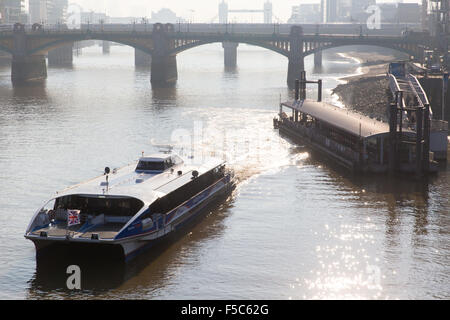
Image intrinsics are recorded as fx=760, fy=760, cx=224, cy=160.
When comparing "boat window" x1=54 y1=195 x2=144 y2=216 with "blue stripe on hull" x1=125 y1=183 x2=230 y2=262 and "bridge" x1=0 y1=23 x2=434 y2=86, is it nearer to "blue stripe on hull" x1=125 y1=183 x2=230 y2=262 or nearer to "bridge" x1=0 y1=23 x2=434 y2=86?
"blue stripe on hull" x1=125 y1=183 x2=230 y2=262

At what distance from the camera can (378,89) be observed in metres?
119

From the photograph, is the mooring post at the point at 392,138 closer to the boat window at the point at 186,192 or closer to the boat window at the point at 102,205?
the boat window at the point at 186,192

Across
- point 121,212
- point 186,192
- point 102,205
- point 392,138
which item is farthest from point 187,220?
point 392,138

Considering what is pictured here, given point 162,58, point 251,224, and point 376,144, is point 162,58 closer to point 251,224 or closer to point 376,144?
point 376,144

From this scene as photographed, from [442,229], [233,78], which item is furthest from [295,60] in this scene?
[442,229]

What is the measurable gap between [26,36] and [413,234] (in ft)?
441

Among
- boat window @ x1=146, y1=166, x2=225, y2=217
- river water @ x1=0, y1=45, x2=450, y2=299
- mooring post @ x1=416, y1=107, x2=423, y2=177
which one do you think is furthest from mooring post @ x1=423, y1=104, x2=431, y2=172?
boat window @ x1=146, y1=166, x2=225, y2=217

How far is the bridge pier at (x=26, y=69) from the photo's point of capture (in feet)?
522

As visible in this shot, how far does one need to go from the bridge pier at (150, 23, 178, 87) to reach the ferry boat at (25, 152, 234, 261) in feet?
368

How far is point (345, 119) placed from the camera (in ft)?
232

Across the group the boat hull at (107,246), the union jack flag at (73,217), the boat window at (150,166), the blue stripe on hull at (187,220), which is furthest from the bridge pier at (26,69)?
the union jack flag at (73,217)

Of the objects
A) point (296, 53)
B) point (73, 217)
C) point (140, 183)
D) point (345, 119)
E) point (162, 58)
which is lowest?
point (73, 217)

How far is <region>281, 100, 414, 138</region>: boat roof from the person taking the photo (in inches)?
2482

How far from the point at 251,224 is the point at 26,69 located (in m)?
124
